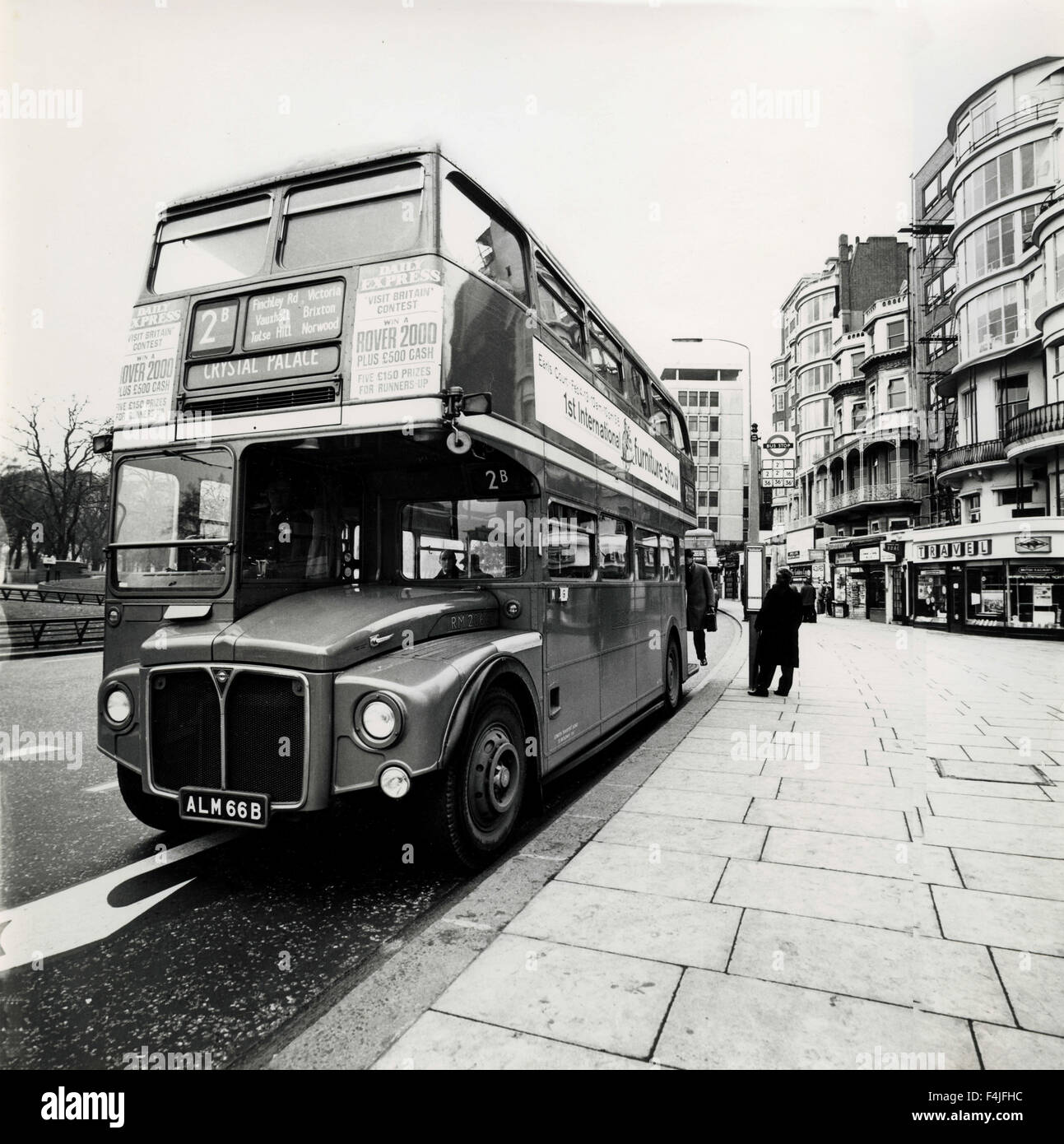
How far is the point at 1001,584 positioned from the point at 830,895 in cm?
2541

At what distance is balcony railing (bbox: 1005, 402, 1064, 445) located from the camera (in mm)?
24297

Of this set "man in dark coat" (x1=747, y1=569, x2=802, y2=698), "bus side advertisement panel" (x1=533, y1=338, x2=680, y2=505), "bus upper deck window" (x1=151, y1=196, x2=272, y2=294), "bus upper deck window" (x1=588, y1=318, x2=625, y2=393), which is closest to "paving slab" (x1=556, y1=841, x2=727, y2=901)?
"bus side advertisement panel" (x1=533, y1=338, x2=680, y2=505)

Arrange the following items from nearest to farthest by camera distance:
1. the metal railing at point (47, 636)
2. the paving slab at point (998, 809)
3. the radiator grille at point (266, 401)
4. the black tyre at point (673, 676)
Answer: the radiator grille at point (266, 401), the paving slab at point (998, 809), the black tyre at point (673, 676), the metal railing at point (47, 636)

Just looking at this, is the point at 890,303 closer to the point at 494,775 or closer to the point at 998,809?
the point at 998,809

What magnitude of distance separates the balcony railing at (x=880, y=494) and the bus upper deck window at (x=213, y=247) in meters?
42.1

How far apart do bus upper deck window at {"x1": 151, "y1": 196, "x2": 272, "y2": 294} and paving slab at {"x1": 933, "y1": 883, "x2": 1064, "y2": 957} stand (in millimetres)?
4324

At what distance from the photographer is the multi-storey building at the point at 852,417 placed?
4149cm

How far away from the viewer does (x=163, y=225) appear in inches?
187

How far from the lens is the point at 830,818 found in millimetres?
4863

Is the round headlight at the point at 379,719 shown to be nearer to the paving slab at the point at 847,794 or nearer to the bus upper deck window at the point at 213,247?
the bus upper deck window at the point at 213,247

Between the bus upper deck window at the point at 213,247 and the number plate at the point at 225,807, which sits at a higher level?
the bus upper deck window at the point at 213,247

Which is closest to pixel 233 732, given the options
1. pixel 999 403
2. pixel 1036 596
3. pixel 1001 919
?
pixel 1001 919
